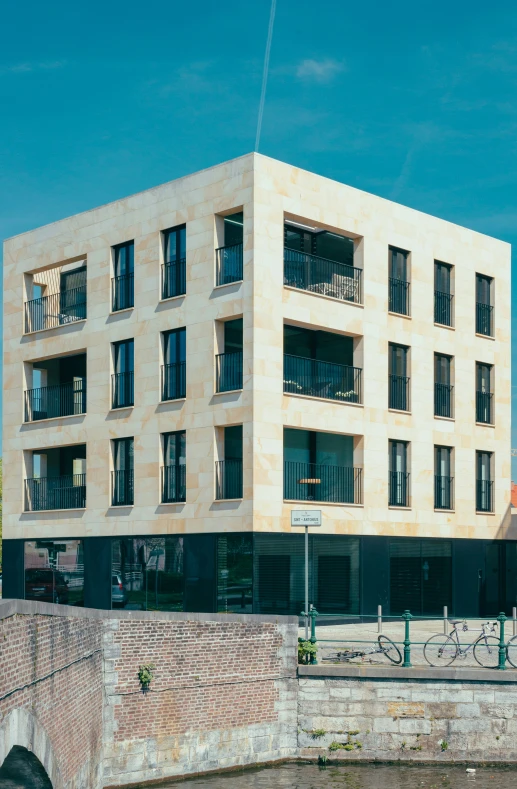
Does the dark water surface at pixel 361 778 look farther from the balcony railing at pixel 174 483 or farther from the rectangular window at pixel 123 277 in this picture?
the rectangular window at pixel 123 277

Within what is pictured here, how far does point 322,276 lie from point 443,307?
233 inches

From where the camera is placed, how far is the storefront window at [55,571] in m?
41.3

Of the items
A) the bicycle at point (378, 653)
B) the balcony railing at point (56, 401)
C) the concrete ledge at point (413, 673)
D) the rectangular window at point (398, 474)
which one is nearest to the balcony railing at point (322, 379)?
the rectangular window at point (398, 474)

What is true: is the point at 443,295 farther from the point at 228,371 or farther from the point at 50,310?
the point at 50,310

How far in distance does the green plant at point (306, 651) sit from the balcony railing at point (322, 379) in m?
12.1

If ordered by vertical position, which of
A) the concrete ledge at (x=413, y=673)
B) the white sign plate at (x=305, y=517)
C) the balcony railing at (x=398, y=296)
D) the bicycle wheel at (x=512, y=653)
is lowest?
the concrete ledge at (x=413, y=673)

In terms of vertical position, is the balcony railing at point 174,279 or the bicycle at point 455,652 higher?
the balcony railing at point 174,279

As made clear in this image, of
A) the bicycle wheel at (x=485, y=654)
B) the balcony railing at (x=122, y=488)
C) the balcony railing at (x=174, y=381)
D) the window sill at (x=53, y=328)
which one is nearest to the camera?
the bicycle wheel at (x=485, y=654)

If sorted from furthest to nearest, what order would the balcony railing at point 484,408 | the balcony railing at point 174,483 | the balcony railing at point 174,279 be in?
the balcony railing at point 484,408
the balcony railing at point 174,279
the balcony railing at point 174,483

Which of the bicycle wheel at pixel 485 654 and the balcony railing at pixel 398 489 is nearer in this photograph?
the bicycle wheel at pixel 485 654

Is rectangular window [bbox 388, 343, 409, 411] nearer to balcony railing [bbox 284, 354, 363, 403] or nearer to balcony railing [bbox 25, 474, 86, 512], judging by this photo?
balcony railing [bbox 284, 354, 363, 403]

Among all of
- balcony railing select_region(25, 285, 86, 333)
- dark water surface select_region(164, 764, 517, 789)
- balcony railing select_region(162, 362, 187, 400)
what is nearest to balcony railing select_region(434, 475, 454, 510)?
balcony railing select_region(162, 362, 187, 400)

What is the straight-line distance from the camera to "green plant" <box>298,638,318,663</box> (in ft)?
86.4

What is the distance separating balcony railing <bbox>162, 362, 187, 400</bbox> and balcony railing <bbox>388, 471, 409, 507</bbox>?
25.0ft
